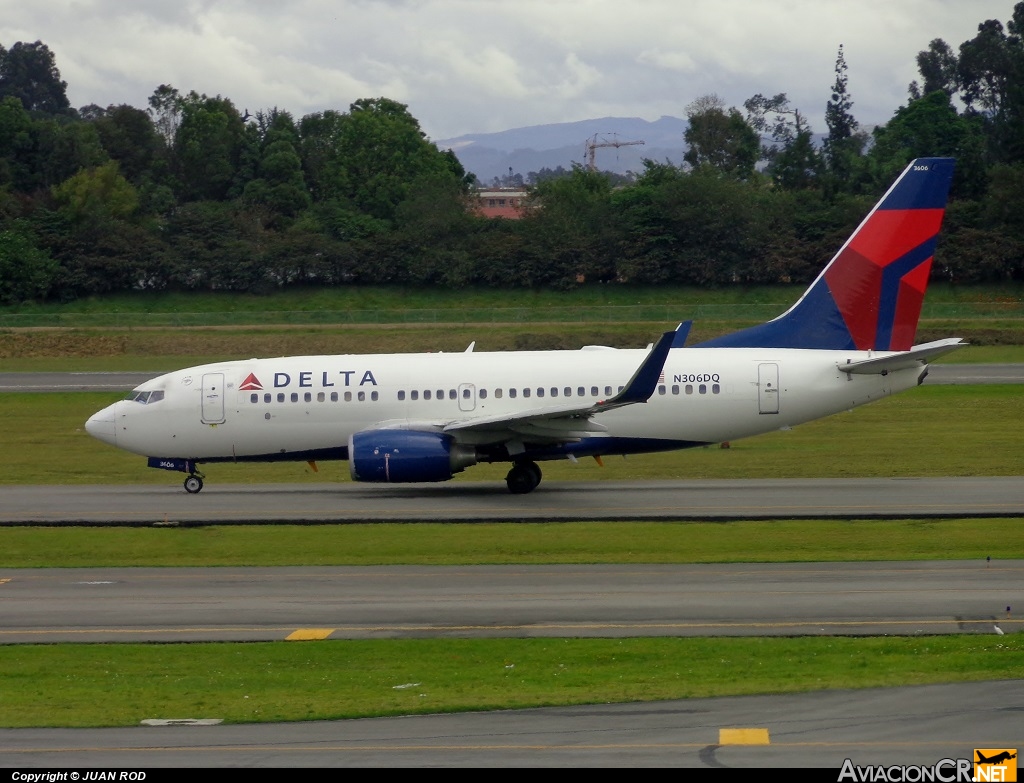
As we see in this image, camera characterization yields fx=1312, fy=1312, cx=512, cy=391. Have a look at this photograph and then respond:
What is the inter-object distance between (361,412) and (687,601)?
574 inches

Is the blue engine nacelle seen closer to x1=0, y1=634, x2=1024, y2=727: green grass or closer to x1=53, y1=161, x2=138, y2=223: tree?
x1=0, y1=634, x2=1024, y2=727: green grass

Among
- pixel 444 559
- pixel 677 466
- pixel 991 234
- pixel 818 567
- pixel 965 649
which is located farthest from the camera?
pixel 991 234

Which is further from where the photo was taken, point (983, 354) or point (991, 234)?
point (991, 234)

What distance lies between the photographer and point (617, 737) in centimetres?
1410

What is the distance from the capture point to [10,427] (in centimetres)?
4953

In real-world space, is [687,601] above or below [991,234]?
below

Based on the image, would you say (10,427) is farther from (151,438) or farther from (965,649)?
(965,649)

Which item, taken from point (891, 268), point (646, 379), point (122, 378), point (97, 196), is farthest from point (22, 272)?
point (891, 268)

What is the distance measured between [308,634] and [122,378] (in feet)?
157

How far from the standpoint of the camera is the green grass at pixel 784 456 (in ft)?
120

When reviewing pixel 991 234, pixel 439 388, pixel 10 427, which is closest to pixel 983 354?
pixel 991 234

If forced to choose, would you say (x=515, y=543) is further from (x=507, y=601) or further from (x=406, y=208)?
(x=406, y=208)

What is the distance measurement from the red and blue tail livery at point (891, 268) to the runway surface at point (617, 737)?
19240 mm

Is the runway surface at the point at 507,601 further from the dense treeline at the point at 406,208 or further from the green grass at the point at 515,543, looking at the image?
the dense treeline at the point at 406,208
